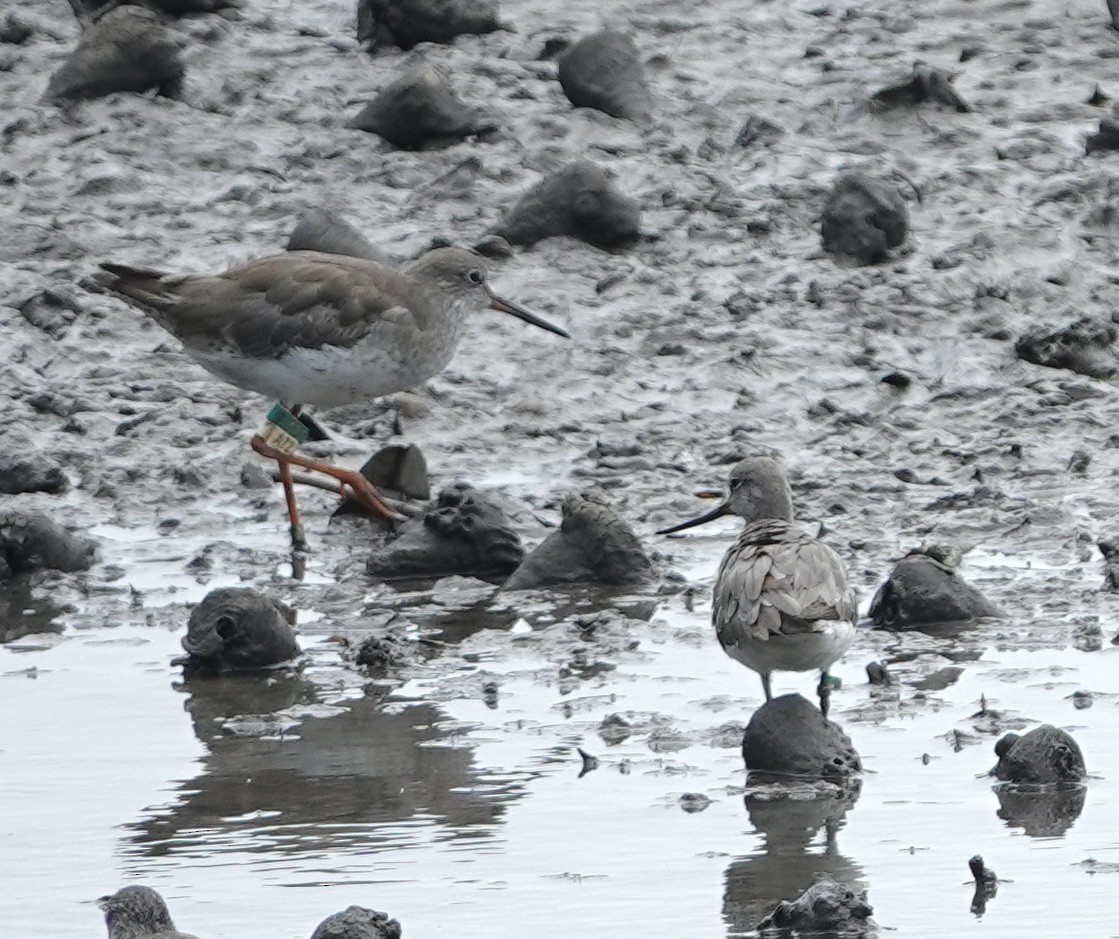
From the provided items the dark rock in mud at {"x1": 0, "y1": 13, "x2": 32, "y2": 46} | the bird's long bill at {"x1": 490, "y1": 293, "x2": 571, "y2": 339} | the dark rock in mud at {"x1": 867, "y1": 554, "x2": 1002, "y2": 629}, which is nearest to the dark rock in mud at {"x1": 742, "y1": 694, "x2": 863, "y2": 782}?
the dark rock in mud at {"x1": 867, "y1": 554, "x2": 1002, "y2": 629}

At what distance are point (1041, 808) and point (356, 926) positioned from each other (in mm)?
2196

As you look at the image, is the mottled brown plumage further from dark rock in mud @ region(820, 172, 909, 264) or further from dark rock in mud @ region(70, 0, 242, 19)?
dark rock in mud @ region(70, 0, 242, 19)

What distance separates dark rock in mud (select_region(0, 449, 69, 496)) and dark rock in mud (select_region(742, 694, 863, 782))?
4.46 metres

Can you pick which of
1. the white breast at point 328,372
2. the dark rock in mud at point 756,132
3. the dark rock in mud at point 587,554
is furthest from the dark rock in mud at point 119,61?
the dark rock in mud at point 587,554

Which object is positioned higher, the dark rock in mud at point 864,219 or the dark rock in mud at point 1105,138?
the dark rock in mud at point 1105,138

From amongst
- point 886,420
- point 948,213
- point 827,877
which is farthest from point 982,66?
point 827,877

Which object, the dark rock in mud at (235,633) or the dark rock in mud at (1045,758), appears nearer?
the dark rock in mud at (1045,758)

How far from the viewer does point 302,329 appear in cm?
1052

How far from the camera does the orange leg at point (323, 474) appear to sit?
10250mm

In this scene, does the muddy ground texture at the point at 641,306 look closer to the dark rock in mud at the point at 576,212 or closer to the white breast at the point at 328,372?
the dark rock in mud at the point at 576,212

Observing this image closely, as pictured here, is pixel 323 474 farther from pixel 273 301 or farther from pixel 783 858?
pixel 783 858

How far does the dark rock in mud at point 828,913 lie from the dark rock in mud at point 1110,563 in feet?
11.6

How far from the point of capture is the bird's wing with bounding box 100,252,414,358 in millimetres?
10555

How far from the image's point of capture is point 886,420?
11094mm
